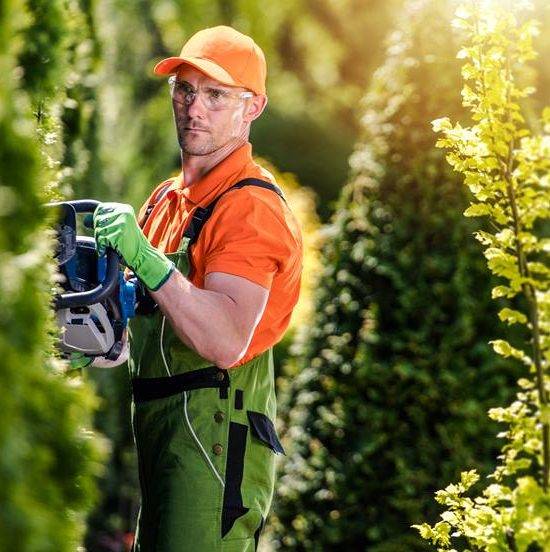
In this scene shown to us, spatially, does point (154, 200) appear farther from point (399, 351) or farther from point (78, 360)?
point (399, 351)

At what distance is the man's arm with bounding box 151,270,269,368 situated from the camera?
251 centimetres

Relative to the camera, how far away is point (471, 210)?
7.09 ft

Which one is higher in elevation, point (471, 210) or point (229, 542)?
point (471, 210)

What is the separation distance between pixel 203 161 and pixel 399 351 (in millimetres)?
1912

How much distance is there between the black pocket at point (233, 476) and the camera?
2742 millimetres

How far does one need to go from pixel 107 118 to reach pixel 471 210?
5.37 m

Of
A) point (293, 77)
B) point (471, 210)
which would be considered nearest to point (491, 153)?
point (471, 210)

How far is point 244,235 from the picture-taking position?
2625 mm

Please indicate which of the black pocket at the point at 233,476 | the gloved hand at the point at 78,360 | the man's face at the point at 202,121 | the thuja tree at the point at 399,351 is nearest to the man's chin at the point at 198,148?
the man's face at the point at 202,121

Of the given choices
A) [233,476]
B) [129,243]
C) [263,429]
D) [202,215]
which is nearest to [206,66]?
[202,215]

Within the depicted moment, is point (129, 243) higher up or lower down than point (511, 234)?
lower down

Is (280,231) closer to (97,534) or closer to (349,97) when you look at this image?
(97,534)

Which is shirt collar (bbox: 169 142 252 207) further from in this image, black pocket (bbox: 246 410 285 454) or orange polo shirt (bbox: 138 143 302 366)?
black pocket (bbox: 246 410 285 454)

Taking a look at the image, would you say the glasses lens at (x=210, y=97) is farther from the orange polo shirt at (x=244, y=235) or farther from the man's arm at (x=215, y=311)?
the man's arm at (x=215, y=311)
